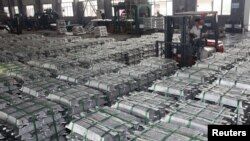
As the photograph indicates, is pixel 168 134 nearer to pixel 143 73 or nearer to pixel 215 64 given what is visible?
pixel 143 73

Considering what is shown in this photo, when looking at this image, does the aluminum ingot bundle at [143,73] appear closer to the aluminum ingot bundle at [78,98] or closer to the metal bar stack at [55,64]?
the aluminum ingot bundle at [78,98]

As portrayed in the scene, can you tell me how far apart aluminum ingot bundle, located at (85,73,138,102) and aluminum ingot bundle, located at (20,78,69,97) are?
0.81 m

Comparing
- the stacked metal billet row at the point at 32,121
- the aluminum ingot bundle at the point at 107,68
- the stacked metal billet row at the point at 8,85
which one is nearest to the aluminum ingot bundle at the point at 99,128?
the stacked metal billet row at the point at 32,121

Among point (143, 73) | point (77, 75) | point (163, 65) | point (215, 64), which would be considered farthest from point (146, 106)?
point (215, 64)

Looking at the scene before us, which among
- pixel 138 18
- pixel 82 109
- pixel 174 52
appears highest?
pixel 138 18

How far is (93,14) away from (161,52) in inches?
979

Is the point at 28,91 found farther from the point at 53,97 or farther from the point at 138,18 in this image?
the point at 138,18

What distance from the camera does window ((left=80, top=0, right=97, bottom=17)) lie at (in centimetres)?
3375

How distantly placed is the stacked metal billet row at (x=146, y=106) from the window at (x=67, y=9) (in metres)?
33.5

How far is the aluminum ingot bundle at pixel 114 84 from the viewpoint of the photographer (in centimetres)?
657

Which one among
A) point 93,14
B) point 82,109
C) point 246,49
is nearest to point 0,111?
point 82,109

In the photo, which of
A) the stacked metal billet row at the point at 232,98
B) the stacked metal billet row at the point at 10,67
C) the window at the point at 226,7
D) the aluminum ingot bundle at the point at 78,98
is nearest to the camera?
the stacked metal billet row at the point at 232,98

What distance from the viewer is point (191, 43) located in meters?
10.2

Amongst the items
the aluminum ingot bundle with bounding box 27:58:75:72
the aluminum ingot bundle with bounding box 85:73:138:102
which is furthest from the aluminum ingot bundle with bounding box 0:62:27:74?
the aluminum ingot bundle with bounding box 85:73:138:102
